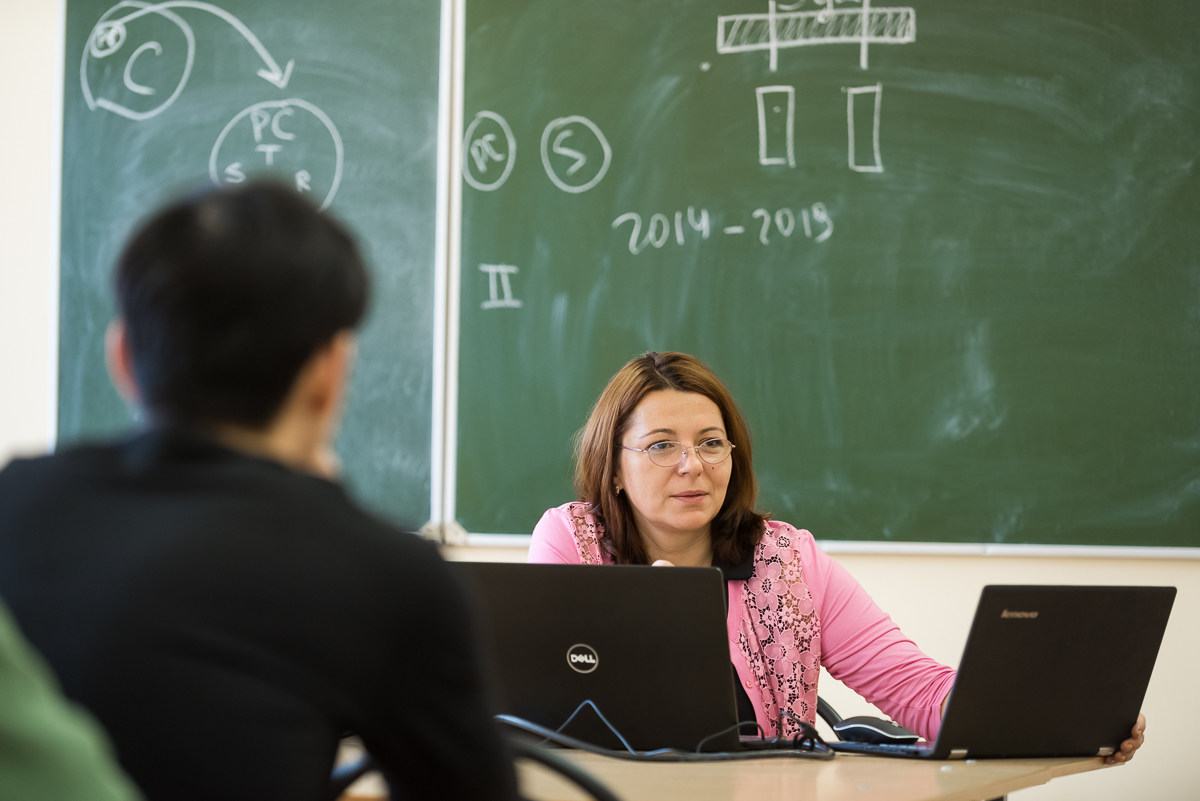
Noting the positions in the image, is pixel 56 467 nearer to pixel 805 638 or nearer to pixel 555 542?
pixel 555 542

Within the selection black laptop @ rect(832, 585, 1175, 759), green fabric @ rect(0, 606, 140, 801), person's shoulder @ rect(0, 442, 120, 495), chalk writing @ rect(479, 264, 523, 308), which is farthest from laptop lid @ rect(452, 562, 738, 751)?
chalk writing @ rect(479, 264, 523, 308)

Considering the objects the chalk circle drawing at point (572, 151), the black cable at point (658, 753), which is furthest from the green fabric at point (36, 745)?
the chalk circle drawing at point (572, 151)

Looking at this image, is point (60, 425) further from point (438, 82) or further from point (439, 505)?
point (438, 82)

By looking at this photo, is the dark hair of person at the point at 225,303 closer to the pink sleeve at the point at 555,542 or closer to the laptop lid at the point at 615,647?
the laptop lid at the point at 615,647

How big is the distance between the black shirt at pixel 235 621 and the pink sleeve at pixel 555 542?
1.29m

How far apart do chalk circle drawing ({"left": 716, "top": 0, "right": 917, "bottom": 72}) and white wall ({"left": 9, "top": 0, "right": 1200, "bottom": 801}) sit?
1343 millimetres

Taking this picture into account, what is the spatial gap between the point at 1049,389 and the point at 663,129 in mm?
1200

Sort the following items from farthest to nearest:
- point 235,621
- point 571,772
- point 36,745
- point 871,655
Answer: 1. point 871,655
2. point 571,772
3. point 235,621
4. point 36,745

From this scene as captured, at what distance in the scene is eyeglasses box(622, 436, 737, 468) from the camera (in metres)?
2.12

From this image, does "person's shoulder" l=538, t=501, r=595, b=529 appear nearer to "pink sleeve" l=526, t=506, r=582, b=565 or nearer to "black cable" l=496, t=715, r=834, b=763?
"pink sleeve" l=526, t=506, r=582, b=565

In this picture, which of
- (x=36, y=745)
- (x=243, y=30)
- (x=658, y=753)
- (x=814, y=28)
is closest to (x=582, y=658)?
A: (x=658, y=753)

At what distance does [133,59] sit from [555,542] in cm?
208

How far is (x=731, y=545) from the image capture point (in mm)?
2082

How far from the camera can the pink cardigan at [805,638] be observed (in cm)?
191
